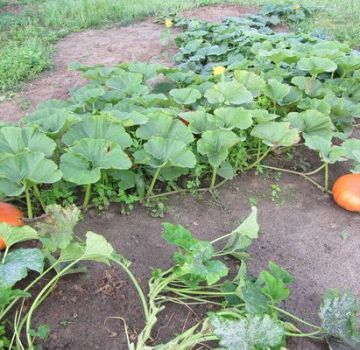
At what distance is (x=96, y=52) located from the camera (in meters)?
6.04

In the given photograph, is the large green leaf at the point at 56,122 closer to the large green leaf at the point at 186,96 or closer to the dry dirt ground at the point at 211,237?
the dry dirt ground at the point at 211,237

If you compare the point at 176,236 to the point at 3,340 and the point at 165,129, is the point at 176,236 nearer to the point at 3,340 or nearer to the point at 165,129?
the point at 3,340

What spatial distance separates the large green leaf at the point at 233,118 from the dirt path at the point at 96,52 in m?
2.27

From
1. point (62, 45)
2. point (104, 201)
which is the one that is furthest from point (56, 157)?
point (62, 45)

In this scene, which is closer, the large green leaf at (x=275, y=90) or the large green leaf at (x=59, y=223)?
the large green leaf at (x=59, y=223)

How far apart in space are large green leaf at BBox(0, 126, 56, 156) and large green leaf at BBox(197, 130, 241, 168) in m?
0.87

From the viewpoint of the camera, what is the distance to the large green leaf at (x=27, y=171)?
2.39 meters

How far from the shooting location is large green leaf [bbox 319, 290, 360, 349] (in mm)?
1990

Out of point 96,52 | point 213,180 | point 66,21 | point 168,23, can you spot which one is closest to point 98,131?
point 213,180

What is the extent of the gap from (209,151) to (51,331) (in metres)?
1.37

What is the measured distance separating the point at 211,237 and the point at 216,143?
1.88 feet

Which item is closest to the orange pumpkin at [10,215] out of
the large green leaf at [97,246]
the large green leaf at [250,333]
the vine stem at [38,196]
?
the vine stem at [38,196]

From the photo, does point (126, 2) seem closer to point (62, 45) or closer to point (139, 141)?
point (62, 45)

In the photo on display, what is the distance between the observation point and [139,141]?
3.01 m
